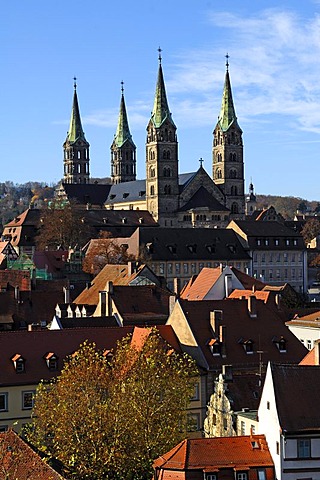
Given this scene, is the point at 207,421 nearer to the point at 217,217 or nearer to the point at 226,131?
the point at 217,217

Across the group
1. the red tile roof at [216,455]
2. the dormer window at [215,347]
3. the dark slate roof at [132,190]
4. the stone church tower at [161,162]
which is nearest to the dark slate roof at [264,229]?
the stone church tower at [161,162]

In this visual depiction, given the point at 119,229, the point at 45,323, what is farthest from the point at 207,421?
the point at 119,229

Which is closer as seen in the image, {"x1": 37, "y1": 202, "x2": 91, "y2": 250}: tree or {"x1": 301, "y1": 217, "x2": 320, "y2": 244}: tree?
{"x1": 37, "y1": 202, "x2": 91, "y2": 250}: tree

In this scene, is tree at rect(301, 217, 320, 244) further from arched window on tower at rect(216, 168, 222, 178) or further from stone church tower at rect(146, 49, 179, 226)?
stone church tower at rect(146, 49, 179, 226)

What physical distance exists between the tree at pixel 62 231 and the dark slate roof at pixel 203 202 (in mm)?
25366

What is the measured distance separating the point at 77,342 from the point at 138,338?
353 cm

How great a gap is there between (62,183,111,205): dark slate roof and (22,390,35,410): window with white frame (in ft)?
427

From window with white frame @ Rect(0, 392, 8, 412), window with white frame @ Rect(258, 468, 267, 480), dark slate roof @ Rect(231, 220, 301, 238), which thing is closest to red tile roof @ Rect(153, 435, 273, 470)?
window with white frame @ Rect(258, 468, 267, 480)

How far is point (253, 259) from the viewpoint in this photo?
121 metres

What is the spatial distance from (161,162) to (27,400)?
115 m

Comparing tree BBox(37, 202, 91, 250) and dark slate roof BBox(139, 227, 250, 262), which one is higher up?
tree BBox(37, 202, 91, 250)

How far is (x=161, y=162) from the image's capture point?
15900 centimetres

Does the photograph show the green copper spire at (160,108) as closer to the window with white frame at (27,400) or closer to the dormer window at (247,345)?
the dormer window at (247,345)

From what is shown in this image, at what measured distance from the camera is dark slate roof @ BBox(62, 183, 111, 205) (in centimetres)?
17812
